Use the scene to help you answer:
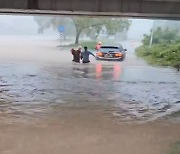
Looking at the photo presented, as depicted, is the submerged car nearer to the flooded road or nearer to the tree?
the flooded road

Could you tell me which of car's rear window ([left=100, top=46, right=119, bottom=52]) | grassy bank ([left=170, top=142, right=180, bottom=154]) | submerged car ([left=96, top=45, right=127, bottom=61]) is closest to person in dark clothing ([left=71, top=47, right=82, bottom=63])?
submerged car ([left=96, top=45, right=127, bottom=61])

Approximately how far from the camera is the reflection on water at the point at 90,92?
1371 cm

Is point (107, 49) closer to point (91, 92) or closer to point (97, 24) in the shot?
point (91, 92)

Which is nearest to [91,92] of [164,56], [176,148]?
[176,148]

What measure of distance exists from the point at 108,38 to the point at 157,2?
47.9 meters

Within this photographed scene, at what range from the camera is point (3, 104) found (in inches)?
559

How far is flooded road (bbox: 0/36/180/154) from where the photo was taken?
31.1ft

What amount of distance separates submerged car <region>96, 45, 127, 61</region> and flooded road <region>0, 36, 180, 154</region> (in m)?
10.8

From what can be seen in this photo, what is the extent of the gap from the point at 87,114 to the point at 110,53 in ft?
68.0

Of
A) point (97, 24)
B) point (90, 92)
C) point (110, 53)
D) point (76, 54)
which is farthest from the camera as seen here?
point (97, 24)

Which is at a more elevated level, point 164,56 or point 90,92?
point 90,92

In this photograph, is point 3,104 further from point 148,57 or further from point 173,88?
point 148,57

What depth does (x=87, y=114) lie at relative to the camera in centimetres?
1296

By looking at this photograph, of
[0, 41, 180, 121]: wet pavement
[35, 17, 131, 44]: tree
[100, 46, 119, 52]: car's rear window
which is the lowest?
[0, 41, 180, 121]: wet pavement
